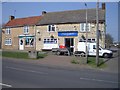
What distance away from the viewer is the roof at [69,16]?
3894 cm

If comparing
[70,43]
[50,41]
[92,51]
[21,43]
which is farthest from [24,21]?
[92,51]

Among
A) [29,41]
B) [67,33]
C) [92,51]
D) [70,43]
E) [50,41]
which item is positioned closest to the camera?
[92,51]

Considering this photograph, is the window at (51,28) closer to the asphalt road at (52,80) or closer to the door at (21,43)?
the door at (21,43)

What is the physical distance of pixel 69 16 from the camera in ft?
138

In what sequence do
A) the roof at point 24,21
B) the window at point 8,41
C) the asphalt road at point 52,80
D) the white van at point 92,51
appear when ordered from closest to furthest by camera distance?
the asphalt road at point 52,80
the white van at point 92,51
the roof at point 24,21
the window at point 8,41

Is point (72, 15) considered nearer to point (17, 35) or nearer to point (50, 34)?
point (50, 34)

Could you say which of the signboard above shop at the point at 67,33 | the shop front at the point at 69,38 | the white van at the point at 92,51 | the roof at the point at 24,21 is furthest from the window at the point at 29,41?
the white van at the point at 92,51

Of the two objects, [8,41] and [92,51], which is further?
[8,41]

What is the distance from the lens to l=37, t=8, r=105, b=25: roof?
38938 millimetres

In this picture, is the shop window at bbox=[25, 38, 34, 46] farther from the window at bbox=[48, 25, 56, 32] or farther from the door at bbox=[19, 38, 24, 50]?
the window at bbox=[48, 25, 56, 32]

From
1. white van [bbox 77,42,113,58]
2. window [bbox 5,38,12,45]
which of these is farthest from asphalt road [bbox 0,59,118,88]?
window [bbox 5,38,12,45]

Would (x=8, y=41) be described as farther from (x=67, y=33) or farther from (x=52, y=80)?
(x=52, y=80)

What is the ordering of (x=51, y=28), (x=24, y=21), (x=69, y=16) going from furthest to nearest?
(x=24, y=21) < (x=69, y=16) < (x=51, y=28)

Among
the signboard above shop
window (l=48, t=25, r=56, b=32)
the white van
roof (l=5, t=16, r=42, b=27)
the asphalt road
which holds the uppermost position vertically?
roof (l=5, t=16, r=42, b=27)
